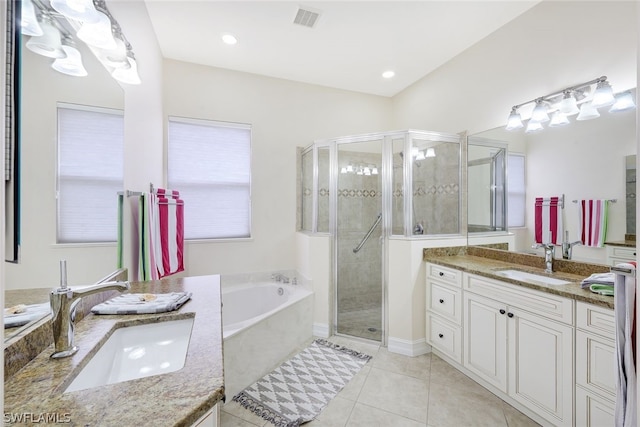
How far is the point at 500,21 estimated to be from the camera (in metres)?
2.40

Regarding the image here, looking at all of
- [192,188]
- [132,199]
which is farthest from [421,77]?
[132,199]

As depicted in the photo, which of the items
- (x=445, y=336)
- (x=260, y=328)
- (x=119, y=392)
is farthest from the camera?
(x=445, y=336)

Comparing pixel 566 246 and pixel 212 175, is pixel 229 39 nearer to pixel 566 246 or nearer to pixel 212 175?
pixel 212 175

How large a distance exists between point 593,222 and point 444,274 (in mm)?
1030

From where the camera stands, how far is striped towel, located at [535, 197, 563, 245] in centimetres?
202

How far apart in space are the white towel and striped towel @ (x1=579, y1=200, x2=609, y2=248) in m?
0.93

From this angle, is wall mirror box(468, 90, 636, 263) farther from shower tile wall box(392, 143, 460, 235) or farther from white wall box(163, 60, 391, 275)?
white wall box(163, 60, 391, 275)

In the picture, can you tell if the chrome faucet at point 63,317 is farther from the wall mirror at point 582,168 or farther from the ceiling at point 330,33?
the wall mirror at point 582,168

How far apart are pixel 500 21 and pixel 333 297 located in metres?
3.01

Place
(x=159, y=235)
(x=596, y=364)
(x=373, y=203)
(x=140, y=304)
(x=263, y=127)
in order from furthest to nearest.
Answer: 1. (x=263, y=127)
2. (x=373, y=203)
3. (x=159, y=235)
4. (x=596, y=364)
5. (x=140, y=304)

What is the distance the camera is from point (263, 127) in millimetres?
3291

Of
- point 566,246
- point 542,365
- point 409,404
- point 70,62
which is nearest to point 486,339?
point 542,365

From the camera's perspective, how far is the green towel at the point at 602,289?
1.44 m

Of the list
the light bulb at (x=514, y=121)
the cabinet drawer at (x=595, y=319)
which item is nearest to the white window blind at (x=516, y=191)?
the light bulb at (x=514, y=121)
